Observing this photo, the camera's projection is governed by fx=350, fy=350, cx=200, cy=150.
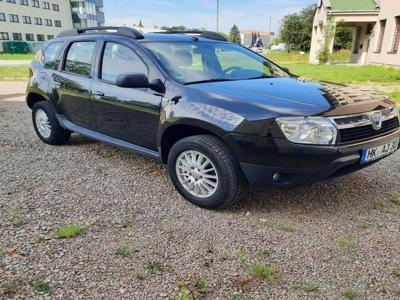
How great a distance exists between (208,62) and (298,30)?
4040 centimetres

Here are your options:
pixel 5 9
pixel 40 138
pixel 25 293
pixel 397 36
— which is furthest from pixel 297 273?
pixel 5 9

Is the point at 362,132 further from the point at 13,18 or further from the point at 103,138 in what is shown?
the point at 13,18

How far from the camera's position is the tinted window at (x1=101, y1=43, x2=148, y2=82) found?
3701 mm

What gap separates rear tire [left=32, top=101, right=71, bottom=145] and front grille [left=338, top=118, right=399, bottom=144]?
391 cm

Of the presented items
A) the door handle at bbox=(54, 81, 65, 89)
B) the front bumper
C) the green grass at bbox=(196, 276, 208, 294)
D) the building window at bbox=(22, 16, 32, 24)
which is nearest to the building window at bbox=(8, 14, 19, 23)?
the building window at bbox=(22, 16, 32, 24)

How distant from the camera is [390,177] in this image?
160 inches

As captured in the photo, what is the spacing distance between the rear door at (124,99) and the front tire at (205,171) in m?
0.44

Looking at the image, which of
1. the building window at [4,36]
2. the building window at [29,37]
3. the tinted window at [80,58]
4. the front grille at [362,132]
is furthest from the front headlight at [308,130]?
the building window at [29,37]

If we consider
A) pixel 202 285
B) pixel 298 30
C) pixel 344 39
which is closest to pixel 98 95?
pixel 202 285

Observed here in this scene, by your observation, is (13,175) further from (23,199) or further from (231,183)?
(231,183)

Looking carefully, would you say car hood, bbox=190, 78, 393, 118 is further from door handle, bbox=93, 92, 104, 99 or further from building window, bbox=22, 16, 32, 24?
building window, bbox=22, 16, 32, 24

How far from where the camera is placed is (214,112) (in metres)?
3.01

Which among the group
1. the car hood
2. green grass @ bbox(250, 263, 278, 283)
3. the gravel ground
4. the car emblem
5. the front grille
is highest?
the car hood

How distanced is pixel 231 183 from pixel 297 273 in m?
0.93
